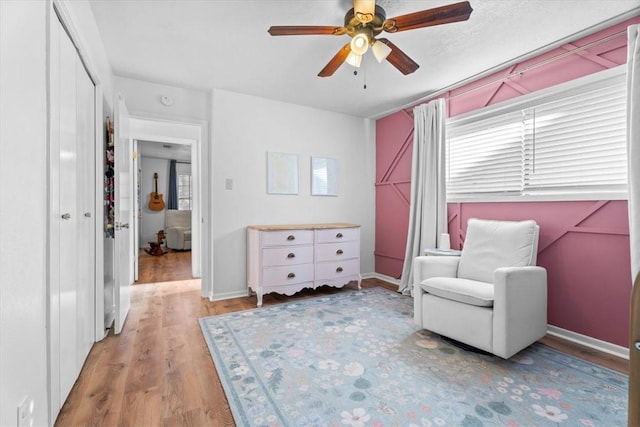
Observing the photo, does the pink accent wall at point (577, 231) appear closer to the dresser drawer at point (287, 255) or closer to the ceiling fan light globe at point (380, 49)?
the ceiling fan light globe at point (380, 49)

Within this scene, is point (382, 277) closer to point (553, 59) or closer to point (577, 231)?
point (577, 231)

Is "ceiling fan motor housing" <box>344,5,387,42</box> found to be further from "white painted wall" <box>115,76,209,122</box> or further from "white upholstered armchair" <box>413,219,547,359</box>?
"white painted wall" <box>115,76,209,122</box>

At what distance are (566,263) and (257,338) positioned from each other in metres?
2.54

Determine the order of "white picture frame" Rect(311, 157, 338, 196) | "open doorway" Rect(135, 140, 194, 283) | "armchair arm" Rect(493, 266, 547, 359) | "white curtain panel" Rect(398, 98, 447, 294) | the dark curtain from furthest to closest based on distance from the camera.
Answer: the dark curtain
"open doorway" Rect(135, 140, 194, 283)
"white picture frame" Rect(311, 157, 338, 196)
"white curtain panel" Rect(398, 98, 447, 294)
"armchair arm" Rect(493, 266, 547, 359)

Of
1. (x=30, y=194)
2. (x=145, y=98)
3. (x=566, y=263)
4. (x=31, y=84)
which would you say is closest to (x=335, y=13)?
(x=31, y=84)

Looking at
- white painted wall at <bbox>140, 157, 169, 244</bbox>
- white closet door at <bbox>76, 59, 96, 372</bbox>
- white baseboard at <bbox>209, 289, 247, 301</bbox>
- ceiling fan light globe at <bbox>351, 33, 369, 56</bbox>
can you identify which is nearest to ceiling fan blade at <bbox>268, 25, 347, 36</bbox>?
ceiling fan light globe at <bbox>351, 33, 369, 56</bbox>

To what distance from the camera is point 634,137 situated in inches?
75.0

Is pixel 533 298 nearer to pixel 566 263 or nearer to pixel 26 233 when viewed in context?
pixel 566 263

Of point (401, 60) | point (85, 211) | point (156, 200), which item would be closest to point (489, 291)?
point (401, 60)

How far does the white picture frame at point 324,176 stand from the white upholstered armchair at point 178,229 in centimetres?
400

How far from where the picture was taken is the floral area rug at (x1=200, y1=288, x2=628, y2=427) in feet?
4.87

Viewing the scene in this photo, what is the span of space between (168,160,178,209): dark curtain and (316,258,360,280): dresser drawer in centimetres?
560

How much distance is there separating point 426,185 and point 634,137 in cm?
173

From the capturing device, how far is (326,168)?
162 inches
